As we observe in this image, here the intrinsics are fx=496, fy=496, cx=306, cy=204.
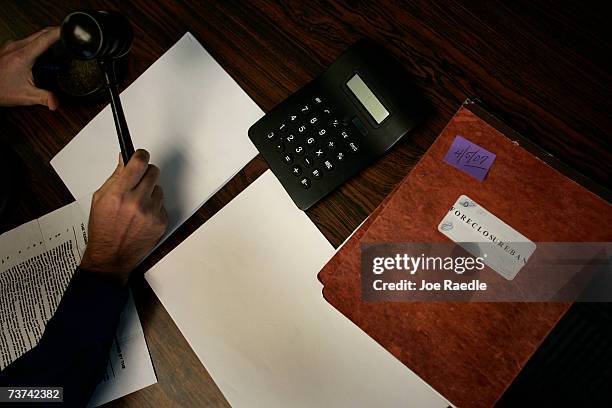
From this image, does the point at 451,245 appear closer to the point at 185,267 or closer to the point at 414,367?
the point at 414,367

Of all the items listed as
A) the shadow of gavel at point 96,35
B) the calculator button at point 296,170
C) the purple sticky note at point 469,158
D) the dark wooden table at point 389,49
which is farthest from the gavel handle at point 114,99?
the purple sticky note at point 469,158

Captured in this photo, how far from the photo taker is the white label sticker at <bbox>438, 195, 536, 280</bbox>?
0.54 m

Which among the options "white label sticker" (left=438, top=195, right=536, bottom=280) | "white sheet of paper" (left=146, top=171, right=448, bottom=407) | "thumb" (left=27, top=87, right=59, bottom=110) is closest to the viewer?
"white label sticker" (left=438, top=195, right=536, bottom=280)

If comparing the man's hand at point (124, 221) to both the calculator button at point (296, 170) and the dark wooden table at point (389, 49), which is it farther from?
the calculator button at point (296, 170)

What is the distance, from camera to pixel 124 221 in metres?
0.69

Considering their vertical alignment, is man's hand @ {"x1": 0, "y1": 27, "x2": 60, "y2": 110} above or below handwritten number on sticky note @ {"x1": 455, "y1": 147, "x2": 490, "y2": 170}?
below

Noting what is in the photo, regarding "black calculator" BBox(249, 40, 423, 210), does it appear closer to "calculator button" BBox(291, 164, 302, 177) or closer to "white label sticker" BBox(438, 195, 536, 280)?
"calculator button" BBox(291, 164, 302, 177)

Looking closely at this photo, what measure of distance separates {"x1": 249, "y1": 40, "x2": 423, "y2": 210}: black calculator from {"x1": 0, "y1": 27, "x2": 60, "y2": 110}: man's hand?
14.4 inches

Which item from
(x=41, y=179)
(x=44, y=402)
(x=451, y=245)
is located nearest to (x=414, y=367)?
(x=451, y=245)

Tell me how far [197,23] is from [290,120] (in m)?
0.22

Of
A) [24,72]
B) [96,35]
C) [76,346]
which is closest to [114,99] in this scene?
[96,35]

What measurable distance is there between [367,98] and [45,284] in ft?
1.77

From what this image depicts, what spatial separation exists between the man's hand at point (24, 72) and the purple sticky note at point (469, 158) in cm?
58

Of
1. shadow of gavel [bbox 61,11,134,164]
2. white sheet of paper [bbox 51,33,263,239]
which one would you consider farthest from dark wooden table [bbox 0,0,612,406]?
shadow of gavel [bbox 61,11,134,164]
